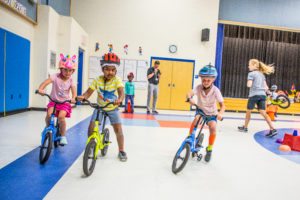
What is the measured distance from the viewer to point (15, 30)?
4941mm

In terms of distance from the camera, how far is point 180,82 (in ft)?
28.4

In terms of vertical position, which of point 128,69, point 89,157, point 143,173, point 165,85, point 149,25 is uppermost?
point 149,25

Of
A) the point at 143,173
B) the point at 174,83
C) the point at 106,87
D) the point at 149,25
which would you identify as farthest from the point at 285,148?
the point at 149,25

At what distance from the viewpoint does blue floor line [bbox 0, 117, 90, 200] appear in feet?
5.53

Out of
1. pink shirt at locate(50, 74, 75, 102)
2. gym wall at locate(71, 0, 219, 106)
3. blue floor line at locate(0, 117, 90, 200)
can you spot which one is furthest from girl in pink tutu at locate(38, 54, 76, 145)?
gym wall at locate(71, 0, 219, 106)

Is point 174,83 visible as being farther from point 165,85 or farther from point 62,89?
point 62,89

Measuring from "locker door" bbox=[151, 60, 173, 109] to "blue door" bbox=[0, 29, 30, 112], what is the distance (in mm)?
4688

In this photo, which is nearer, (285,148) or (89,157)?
(89,157)

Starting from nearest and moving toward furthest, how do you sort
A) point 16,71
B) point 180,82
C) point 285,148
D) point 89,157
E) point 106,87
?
point 89,157
point 106,87
point 285,148
point 16,71
point 180,82

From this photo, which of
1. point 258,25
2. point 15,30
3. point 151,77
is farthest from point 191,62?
point 15,30

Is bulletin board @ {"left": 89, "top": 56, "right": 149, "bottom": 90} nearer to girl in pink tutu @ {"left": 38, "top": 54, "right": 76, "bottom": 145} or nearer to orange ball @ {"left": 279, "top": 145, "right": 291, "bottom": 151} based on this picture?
girl in pink tutu @ {"left": 38, "top": 54, "right": 76, "bottom": 145}

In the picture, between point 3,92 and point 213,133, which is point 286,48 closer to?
point 213,133

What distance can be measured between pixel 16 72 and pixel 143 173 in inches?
178

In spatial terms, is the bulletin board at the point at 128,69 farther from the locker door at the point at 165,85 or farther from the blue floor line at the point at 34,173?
the blue floor line at the point at 34,173
